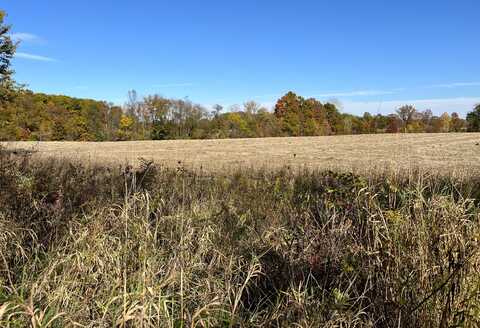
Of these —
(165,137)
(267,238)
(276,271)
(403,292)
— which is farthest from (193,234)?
(165,137)

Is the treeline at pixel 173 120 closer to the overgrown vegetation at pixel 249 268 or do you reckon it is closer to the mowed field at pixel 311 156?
the mowed field at pixel 311 156

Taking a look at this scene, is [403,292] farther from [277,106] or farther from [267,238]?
[277,106]

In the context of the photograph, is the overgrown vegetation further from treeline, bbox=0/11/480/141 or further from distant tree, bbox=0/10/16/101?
treeline, bbox=0/11/480/141

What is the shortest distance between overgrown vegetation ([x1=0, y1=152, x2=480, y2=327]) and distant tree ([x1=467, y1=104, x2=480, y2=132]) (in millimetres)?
60047

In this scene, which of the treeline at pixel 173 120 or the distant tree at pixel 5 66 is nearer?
the distant tree at pixel 5 66

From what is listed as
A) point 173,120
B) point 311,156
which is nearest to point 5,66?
point 311,156

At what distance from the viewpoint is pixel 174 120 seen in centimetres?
7275

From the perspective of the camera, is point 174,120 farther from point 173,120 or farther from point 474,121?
point 474,121

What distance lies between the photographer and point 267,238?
4480mm

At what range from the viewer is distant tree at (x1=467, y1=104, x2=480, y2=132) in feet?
187

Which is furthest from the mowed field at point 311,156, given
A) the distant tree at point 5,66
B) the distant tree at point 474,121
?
the distant tree at point 474,121

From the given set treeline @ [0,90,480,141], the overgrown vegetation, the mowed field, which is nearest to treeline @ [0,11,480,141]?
treeline @ [0,90,480,141]

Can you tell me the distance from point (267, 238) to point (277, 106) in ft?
259

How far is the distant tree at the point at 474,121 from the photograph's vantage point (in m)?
57.0
